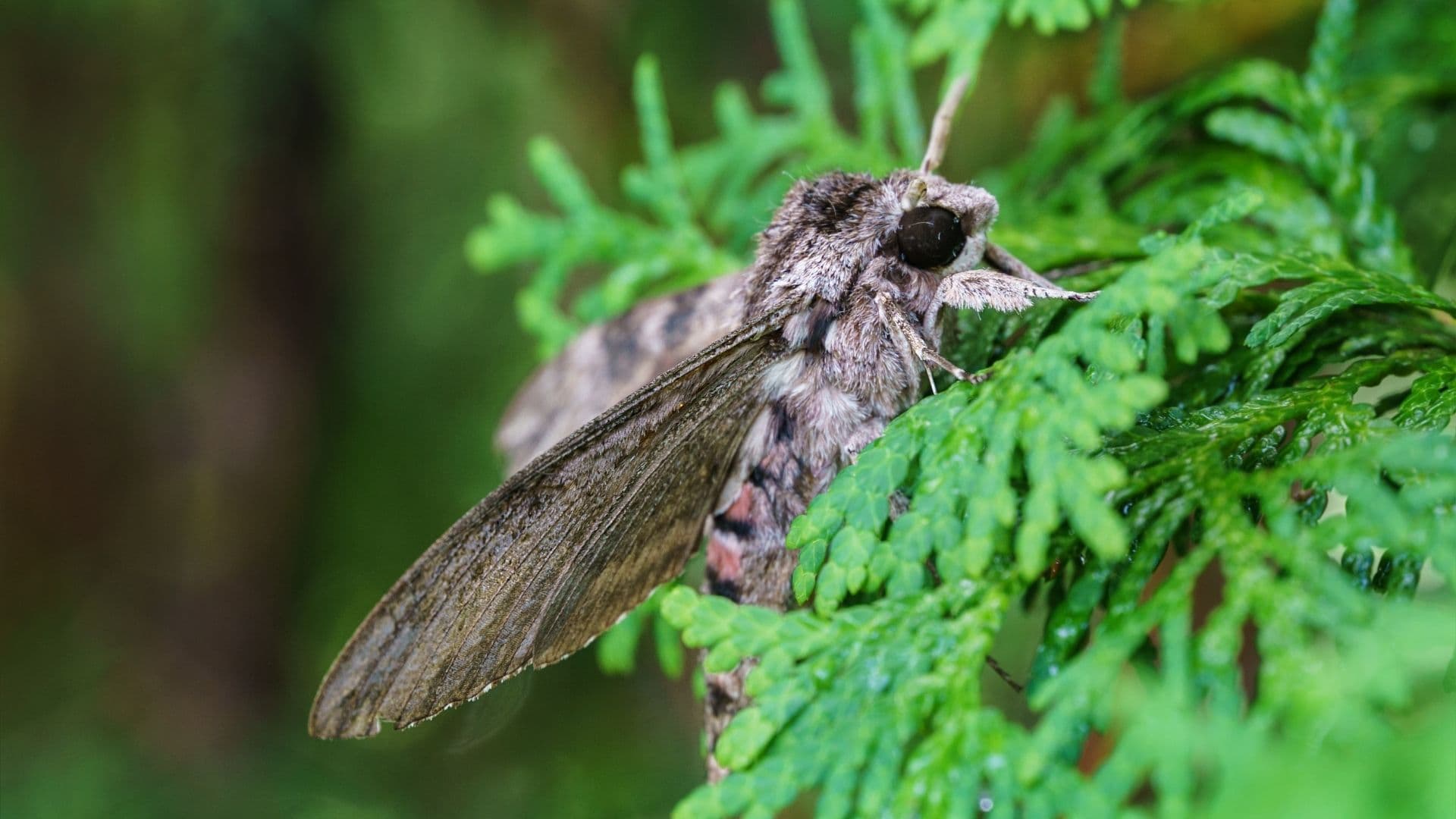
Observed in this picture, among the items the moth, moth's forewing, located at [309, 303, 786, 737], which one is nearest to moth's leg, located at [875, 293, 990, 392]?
the moth

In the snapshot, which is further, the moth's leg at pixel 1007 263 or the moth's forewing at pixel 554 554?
the moth's leg at pixel 1007 263

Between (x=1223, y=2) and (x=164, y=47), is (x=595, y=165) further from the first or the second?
(x=1223, y=2)

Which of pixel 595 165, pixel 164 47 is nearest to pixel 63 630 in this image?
pixel 164 47

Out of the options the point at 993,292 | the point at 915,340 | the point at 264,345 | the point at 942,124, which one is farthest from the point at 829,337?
the point at 264,345

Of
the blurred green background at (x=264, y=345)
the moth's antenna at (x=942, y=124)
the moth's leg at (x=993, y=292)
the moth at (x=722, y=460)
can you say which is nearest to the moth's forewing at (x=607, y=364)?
the moth at (x=722, y=460)

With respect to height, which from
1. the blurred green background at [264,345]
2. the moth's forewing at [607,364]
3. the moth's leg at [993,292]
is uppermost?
the blurred green background at [264,345]

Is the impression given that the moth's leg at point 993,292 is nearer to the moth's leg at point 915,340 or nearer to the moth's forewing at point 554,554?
the moth's leg at point 915,340

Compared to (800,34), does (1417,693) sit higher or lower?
lower

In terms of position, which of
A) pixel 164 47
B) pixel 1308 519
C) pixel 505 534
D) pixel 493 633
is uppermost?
pixel 164 47
